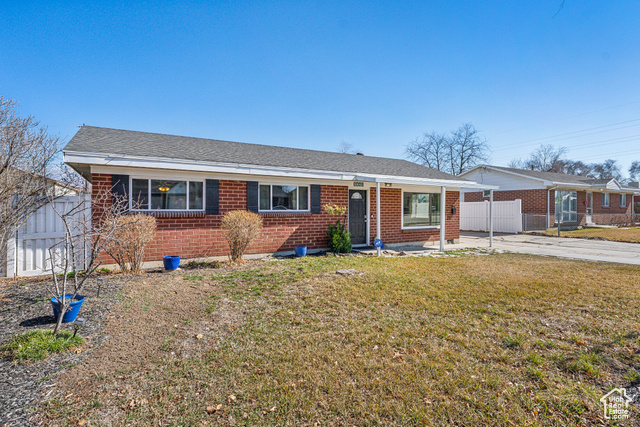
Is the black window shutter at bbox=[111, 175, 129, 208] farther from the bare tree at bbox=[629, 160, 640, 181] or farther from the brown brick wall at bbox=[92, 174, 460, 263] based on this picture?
the bare tree at bbox=[629, 160, 640, 181]

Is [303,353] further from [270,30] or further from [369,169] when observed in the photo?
[270,30]

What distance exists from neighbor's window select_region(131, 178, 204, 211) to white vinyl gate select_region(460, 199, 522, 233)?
17131 millimetres

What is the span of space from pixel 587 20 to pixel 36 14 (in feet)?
38.6

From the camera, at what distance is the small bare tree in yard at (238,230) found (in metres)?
8.02

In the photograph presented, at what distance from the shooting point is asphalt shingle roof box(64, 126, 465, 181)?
7.84 m

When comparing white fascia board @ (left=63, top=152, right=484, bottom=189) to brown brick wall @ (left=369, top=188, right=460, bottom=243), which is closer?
white fascia board @ (left=63, top=152, right=484, bottom=189)

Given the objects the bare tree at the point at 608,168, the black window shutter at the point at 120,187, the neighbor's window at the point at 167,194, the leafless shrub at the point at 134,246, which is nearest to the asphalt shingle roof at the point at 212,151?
the black window shutter at the point at 120,187

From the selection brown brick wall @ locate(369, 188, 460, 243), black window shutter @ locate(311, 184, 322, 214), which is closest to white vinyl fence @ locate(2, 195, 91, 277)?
black window shutter @ locate(311, 184, 322, 214)

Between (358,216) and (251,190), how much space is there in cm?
434

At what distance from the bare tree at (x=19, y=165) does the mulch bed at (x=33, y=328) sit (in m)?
1.42

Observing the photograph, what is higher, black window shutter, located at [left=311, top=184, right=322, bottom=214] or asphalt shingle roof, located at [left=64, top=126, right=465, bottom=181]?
asphalt shingle roof, located at [left=64, top=126, right=465, bottom=181]

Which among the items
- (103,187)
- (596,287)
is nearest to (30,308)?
(103,187)

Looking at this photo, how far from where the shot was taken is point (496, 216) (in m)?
18.9

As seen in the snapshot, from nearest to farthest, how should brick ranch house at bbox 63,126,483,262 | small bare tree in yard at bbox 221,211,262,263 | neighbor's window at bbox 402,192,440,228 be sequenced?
1. brick ranch house at bbox 63,126,483,262
2. small bare tree in yard at bbox 221,211,262,263
3. neighbor's window at bbox 402,192,440,228
